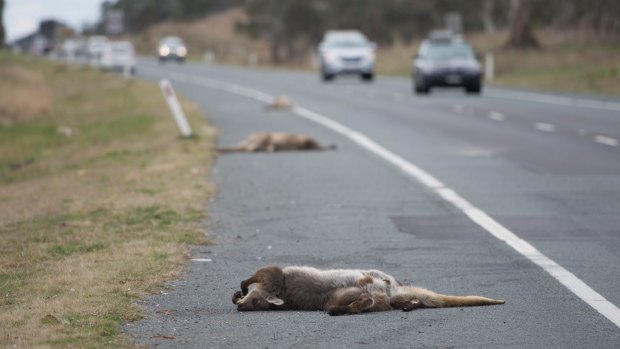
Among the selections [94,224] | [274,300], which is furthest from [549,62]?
[274,300]

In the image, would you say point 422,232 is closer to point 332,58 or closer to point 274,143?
point 274,143

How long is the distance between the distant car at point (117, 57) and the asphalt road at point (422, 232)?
39.9 meters

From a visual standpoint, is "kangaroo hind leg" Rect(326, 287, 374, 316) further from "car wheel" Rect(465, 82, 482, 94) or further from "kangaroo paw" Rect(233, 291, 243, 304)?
"car wheel" Rect(465, 82, 482, 94)

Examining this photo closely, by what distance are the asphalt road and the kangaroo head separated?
57 mm

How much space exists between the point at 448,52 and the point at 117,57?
29.9m

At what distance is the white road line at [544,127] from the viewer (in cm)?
2473

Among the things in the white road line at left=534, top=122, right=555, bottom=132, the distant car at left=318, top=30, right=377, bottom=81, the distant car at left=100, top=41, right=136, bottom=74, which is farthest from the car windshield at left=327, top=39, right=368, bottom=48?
the white road line at left=534, top=122, right=555, bottom=132

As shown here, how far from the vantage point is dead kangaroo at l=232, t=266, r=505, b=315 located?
7871 mm

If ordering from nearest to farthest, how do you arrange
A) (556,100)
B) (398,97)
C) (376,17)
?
1. (556,100)
2. (398,97)
3. (376,17)

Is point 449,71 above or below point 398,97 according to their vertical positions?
above

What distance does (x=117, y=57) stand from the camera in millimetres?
66438

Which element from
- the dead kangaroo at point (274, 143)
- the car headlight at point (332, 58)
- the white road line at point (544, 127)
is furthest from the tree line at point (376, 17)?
the dead kangaroo at point (274, 143)

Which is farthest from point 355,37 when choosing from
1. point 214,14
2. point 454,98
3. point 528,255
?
point 214,14

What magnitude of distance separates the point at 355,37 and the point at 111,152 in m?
30.2
